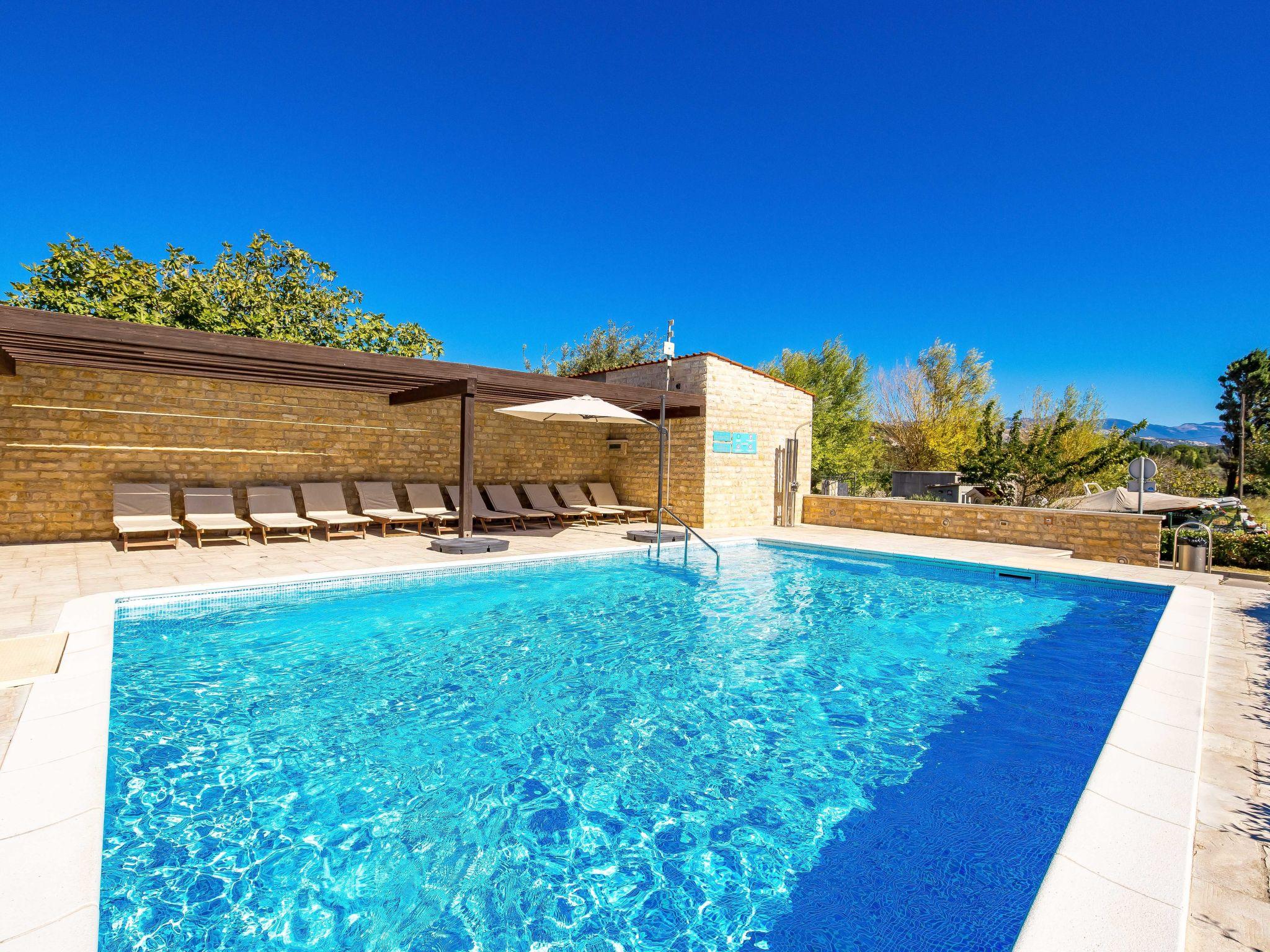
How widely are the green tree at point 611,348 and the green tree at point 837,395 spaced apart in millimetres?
5772

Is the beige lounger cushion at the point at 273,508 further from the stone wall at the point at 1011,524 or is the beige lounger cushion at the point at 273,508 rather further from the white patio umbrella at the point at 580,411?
the stone wall at the point at 1011,524

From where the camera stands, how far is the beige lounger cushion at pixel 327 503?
937 centimetres

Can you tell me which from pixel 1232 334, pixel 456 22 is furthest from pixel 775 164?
pixel 1232 334

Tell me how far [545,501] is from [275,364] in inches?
229

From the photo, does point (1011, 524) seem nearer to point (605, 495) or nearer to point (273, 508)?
point (605, 495)

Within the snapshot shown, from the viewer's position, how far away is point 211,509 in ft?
29.0

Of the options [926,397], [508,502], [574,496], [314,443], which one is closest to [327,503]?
[314,443]

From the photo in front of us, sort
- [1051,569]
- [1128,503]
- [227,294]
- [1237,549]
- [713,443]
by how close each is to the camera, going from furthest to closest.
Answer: [227,294] < [1128,503] < [713,443] < [1237,549] < [1051,569]

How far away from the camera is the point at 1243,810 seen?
236cm

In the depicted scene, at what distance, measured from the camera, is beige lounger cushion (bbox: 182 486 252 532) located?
8297 mm

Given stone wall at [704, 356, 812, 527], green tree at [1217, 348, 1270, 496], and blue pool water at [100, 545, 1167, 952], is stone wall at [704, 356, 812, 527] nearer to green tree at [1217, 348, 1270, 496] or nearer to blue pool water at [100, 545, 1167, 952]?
blue pool water at [100, 545, 1167, 952]

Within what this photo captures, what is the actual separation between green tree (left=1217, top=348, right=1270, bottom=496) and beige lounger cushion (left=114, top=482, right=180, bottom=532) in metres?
41.5

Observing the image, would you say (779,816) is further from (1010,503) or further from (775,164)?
(775,164)

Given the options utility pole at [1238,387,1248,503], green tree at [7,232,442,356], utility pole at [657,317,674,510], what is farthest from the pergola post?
utility pole at [1238,387,1248,503]
